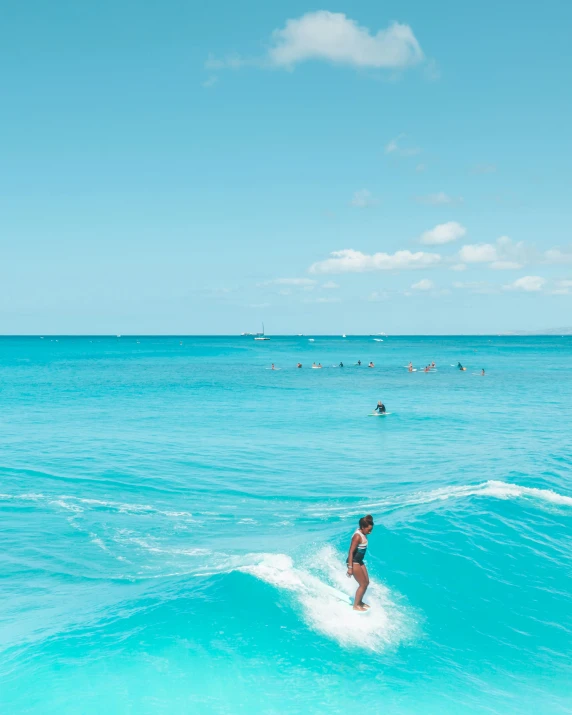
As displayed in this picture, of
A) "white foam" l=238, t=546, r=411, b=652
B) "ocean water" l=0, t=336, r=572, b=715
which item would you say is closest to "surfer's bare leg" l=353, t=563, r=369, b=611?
"white foam" l=238, t=546, r=411, b=652

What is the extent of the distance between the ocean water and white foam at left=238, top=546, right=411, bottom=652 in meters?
0.06

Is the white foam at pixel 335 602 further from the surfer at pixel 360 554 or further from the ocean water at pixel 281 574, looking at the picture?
the surfer at pixel 360 554

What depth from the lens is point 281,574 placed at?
1623 centimetres

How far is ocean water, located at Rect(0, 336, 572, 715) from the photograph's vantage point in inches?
469

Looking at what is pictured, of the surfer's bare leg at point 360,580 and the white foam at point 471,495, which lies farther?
the white foam at point 471,495

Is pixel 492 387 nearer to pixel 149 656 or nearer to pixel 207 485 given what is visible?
pixel 207 485

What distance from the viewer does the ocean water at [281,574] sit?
11922 mm

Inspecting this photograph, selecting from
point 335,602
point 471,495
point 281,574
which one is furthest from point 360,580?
point 471,495

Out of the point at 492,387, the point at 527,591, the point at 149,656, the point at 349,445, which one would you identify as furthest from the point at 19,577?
the point at 492,387

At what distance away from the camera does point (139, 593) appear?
1591 cm

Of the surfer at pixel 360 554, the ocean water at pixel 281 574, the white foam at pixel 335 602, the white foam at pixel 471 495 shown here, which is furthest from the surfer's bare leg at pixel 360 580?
the white foam at pixel 471 495

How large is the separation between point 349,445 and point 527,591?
72.7ft

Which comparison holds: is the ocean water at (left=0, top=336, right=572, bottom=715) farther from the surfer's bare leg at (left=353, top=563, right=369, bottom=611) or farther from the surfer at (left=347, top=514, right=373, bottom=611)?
the surfer at (left=347, top=514, right=373, bottom=611)

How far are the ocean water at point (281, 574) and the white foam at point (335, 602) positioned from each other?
0.06 m
